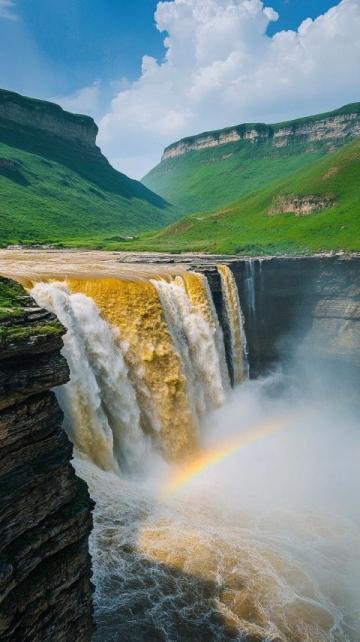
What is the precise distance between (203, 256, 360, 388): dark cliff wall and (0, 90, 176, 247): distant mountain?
39.3m

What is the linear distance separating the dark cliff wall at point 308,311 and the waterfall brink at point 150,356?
17.2 metres

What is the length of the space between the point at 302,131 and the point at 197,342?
15827cm

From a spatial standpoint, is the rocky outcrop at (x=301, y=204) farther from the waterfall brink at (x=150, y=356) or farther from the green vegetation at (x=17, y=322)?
the green vegetation at (x=17, y=322)

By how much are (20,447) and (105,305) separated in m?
12.2

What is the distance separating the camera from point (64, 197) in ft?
358

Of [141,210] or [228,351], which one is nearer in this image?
[228,351]

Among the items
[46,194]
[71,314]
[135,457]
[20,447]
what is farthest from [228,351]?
[46,194]

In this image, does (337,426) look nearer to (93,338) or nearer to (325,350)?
(325,350)

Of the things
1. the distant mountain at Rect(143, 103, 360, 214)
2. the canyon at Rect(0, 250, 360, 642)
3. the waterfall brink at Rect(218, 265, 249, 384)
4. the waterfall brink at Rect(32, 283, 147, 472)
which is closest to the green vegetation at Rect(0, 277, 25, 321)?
the canyon at Rect(0, 250, 360, 642)

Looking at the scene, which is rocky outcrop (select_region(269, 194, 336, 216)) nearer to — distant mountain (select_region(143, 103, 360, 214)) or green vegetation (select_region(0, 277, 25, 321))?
green vegetation (select_region(0, 277, 25, 321))

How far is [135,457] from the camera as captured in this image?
21812 millimetres

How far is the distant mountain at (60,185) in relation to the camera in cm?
8750

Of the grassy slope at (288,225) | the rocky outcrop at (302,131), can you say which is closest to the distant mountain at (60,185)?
the grassy slope at (288,225)

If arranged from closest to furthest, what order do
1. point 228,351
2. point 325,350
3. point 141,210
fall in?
point 228,351, point 325,350, point 141,210
